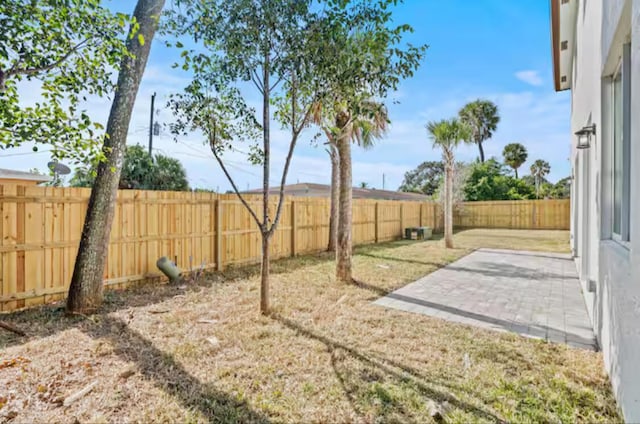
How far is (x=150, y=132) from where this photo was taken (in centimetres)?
1772

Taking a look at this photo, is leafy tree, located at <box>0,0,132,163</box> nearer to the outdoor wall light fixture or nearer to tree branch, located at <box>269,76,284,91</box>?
tree branch, located at <box>269,76,284,91</box>

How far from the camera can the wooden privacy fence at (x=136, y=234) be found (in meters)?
4.40

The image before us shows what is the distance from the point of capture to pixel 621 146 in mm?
2574

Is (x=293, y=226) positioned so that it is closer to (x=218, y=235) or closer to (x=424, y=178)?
(x=218, y=235)

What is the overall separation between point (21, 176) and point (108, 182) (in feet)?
19.2

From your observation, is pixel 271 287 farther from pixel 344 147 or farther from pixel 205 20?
pixel 205 20

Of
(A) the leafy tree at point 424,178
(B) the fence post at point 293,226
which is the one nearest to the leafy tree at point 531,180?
(A) the leafy tree at point 424,178

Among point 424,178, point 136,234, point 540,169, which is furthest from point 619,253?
point 424,178

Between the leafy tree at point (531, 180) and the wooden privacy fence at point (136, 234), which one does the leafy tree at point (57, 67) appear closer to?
the wooden privacy fence at point (136, 234)

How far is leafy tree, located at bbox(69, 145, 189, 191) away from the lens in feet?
36.4

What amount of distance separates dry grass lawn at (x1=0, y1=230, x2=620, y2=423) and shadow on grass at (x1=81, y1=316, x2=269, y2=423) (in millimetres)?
12

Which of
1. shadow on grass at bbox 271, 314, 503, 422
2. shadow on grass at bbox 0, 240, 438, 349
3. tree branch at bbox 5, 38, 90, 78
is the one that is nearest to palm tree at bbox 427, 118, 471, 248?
shadow on grass at bbox 0, 240, 438, 349

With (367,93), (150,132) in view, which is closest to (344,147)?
(367,93)

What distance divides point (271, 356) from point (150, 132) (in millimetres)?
18058
